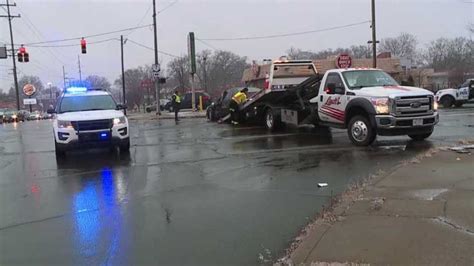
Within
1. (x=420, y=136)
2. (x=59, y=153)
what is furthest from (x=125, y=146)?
(x=420, y=136)

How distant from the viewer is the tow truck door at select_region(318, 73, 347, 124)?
13.8 m

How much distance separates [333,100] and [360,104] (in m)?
1.38

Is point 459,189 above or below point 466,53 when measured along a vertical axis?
below

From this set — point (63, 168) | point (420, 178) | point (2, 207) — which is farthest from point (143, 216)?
point (63, 168)

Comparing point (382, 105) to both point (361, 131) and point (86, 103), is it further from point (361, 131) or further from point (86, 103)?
point (86, 103)

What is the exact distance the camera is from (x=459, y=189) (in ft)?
23.8

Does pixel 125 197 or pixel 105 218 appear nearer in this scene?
pixel 105 218

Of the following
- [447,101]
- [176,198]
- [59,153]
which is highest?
[447,101]

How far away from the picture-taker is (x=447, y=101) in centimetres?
3309

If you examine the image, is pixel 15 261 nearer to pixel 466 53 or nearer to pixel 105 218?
pixel 105 218

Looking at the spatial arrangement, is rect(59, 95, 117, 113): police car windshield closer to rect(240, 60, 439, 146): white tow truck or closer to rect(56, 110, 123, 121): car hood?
rect(56, 110, 123, 121): car hood

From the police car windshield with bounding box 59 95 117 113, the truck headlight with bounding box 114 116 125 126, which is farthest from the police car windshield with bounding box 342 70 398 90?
the police car windshield with bounding box 59 95 117 113

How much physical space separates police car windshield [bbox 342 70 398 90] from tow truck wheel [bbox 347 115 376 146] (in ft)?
2.97

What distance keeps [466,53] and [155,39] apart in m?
91.0
